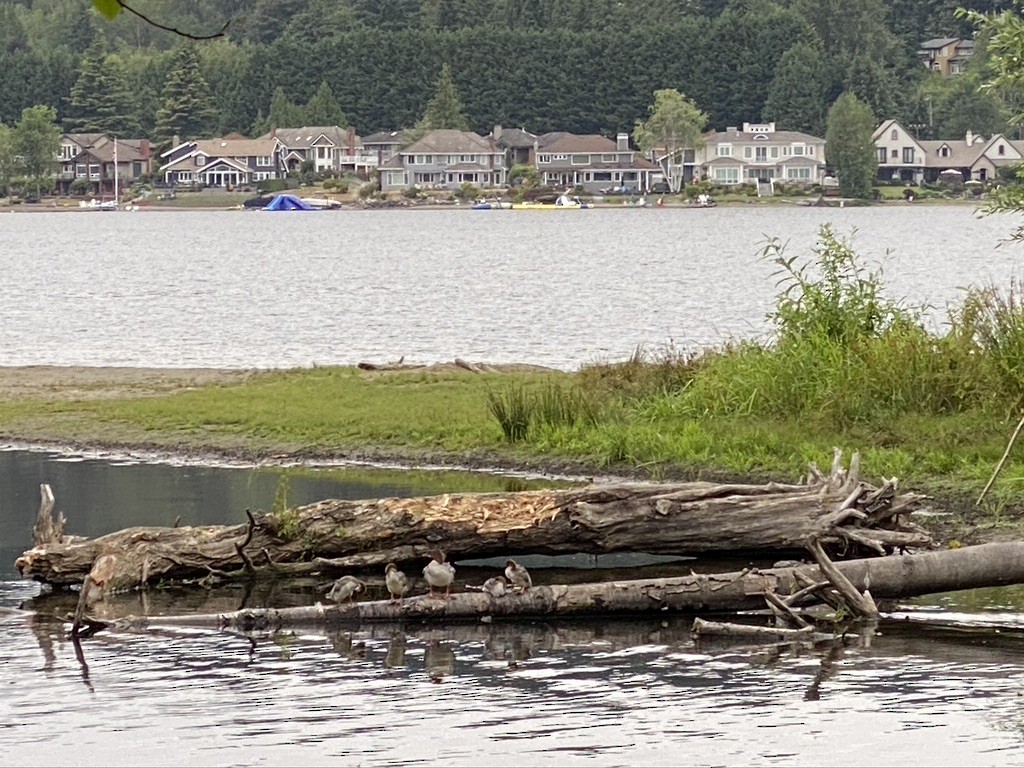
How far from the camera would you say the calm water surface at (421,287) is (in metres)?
55.4

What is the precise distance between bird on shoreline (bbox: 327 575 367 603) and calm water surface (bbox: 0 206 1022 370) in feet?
77.6

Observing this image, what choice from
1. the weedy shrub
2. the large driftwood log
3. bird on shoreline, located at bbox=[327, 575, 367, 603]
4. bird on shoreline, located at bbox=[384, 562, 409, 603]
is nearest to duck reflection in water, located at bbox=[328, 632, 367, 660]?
bird on shoreline, located at bbox=[384, 562, 409, 603]

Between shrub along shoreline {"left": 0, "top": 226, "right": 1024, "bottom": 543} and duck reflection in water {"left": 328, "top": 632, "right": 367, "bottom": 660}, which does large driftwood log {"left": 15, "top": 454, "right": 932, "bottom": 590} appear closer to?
duck reflection in water {"left": 328, "top": 632, "right": 367, "bottom": 660}

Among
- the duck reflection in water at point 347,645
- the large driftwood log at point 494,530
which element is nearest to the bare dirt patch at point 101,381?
the large driftwood log at point 494,530

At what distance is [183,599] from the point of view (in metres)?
18.0

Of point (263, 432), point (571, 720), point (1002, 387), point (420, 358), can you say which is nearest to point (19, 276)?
point (420, 358)

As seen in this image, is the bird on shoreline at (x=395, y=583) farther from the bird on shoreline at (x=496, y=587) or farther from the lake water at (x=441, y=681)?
the bird on shoreline at (x=496, y=587)

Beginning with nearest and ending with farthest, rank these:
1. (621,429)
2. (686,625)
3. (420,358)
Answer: (686,625)
(621,429)
(420,358)

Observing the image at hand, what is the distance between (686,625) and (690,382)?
10.7 metres

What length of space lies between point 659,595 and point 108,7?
1073cm

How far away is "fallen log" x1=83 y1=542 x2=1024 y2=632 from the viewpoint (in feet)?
52.9

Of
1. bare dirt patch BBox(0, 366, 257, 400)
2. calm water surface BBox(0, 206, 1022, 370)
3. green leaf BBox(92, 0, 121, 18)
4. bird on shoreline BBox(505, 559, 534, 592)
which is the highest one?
green leaf BBox(92, 0, 121, 18)

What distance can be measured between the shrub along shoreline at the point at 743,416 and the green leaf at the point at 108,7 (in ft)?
47.8

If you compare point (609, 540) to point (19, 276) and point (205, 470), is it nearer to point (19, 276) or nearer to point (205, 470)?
point (205, 470)
